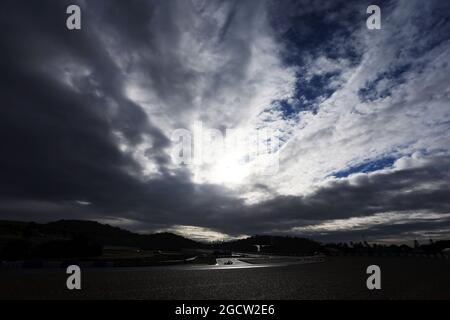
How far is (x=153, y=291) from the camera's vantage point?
20.0 meters
